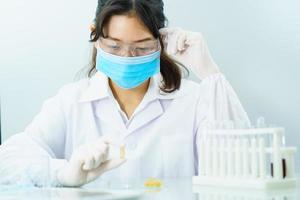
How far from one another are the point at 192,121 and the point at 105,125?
0.30 metres

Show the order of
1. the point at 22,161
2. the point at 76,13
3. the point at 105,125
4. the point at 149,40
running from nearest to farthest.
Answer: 1. the point at 22,161
2. the point at 149,40
3. the point at 105,125
4. the point at 76,13

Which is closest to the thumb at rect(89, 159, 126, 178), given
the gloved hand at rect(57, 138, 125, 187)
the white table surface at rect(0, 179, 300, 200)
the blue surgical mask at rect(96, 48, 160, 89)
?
the gloved hand at rect(57, 138, 125, 187)

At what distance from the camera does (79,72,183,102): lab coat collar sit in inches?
68.9

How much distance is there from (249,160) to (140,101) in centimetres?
78

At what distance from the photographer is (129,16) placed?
1.62m

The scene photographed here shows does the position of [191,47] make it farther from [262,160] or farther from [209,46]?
[262,160]

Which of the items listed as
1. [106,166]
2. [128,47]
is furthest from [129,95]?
[106,166]

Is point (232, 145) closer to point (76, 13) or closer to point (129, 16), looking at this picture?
point (129, 16)

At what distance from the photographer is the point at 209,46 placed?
7.07 ft

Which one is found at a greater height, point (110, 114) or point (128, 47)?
point (128, 47)

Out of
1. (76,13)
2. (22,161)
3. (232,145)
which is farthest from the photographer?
(76,13)

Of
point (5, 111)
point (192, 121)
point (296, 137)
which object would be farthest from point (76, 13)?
point (296, 137)

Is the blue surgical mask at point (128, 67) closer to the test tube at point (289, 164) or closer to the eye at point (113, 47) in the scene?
the eye at point (113, 47)

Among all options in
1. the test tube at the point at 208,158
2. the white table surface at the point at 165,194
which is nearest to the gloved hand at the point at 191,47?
the test tube at the point at 208,158
